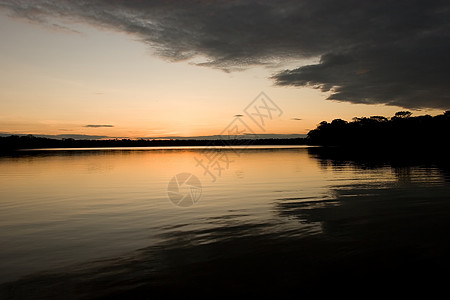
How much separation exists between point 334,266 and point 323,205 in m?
10.3

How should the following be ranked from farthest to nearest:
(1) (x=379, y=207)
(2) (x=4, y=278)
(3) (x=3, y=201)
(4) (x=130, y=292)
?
(3) (x=3, y=201)
(1) (x=379, y=207)
(2) (x=4, y=278)
(4) (x=130, y=292)

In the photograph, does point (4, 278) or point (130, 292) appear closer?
point (130, 292)

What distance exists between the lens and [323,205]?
1939 cm

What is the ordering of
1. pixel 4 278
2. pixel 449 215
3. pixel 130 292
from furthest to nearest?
pixel 449 215 → pixel 4 278 → pixel 130 292

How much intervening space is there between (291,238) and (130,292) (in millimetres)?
6851

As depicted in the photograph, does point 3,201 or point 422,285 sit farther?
point 3,201

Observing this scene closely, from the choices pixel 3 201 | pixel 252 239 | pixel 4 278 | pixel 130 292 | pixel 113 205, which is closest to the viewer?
pixel 130 292

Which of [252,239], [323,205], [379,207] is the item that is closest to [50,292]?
[252,239]

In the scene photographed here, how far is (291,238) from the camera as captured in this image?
12.5 metres

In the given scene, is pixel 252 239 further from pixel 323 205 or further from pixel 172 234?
pixel 323 205

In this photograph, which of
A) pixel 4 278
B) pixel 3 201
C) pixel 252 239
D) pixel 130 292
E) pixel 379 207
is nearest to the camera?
pixel 130 292

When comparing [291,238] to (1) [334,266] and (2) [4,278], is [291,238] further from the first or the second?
(2) [4,278]

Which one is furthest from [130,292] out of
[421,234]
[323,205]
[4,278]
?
[323,205]

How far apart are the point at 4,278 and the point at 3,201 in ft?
58.3
